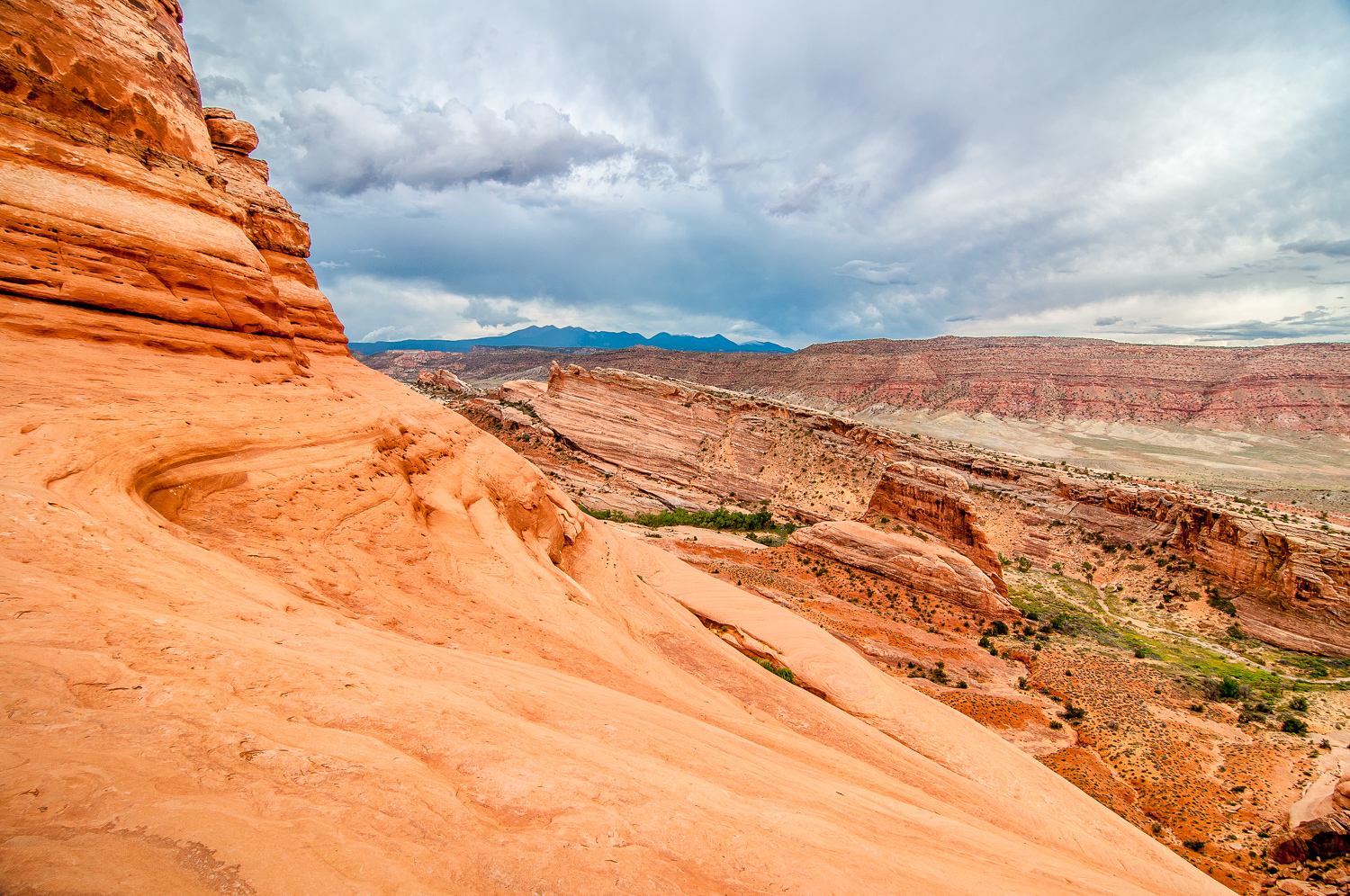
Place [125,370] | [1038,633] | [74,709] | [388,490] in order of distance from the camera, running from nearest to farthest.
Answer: [74,709]
[125,370]
[388,490]
[1038,633]

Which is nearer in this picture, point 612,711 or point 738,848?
point 738,848

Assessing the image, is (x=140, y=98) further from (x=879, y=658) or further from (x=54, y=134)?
(x=879, y=658)

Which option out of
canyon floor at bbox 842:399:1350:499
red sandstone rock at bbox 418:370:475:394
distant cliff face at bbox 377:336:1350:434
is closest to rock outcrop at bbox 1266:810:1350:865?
red sandstone rock at bbox 418:370:475:394

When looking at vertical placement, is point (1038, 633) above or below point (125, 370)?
below

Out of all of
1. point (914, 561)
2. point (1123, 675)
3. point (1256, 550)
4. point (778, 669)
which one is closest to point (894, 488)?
point (914, 561)

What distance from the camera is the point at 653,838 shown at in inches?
152

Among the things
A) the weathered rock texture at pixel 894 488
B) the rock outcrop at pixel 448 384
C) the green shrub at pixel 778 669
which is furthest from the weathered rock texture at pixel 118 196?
the rock outcrop at pixel 448 384

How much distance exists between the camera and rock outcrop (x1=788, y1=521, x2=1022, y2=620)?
21.5m

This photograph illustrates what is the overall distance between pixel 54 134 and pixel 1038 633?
30.9m

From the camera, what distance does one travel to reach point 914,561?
74.5 ft

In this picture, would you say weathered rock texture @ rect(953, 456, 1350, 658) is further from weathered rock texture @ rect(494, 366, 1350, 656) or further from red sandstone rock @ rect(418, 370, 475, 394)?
red sandstone rock @ rect(418, 370, 475, 394)

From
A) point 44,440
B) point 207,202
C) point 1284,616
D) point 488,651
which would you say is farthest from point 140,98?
point 1284,616

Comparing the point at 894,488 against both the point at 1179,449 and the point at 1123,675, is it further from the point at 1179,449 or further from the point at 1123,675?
the point at 1179,449

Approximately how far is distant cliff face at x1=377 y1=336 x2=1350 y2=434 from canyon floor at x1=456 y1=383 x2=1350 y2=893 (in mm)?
82314
